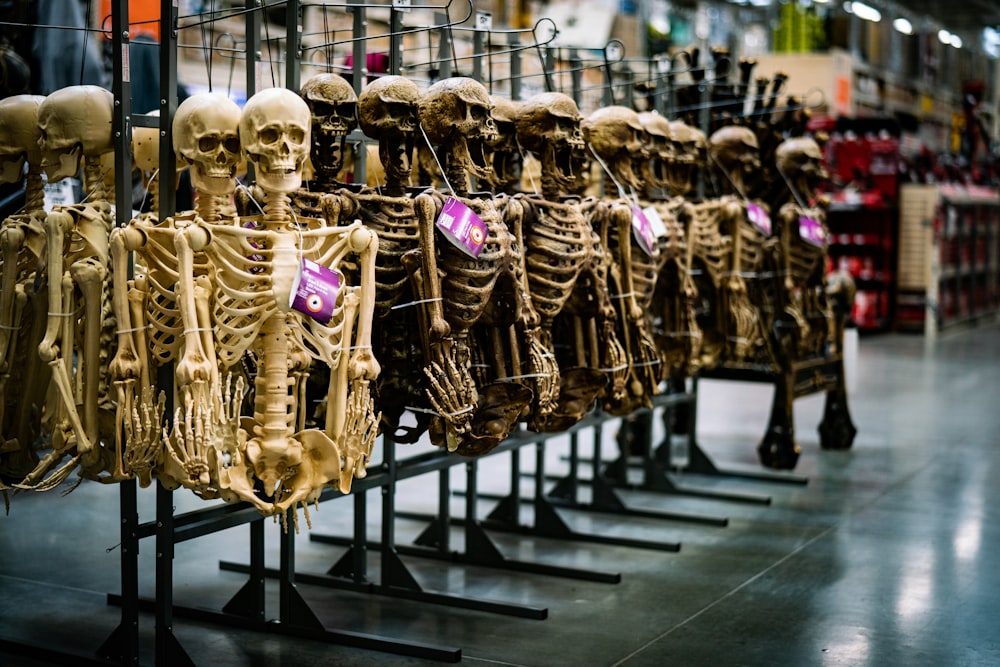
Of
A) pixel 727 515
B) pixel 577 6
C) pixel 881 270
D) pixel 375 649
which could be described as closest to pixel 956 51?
pixel 881 270

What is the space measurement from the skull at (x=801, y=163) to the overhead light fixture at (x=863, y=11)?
8.73m

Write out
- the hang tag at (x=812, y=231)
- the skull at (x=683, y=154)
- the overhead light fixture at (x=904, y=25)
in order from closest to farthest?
1. the skull at (x=683, y=154)
2. the hang tag at (x=812, y=231)
3. the overhead light fixture at (x=904, y=25)

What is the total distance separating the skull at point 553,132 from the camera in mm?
4672

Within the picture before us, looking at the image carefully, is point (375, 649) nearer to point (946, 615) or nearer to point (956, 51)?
point (946, 615)

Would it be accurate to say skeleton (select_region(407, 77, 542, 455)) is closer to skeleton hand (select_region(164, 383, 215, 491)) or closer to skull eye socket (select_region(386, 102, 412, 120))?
skull eye socket (select_region(386, 102, 412, 120))

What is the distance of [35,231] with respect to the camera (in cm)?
400

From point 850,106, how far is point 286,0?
11.3 metres

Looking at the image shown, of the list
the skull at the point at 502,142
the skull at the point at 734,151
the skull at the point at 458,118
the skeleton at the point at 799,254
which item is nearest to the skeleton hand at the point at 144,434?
the skull at the point at 458,118

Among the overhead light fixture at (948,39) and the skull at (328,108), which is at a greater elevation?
the overhead light fixture at (948,39)

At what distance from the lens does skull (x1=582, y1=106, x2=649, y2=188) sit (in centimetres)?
523

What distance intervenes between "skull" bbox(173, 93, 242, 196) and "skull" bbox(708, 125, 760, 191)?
325cm

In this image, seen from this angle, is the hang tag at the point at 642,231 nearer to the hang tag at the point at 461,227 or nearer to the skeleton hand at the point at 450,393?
the hang tag at the point at 461,227

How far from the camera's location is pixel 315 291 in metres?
3.53

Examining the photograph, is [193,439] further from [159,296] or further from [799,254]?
[799,254]
